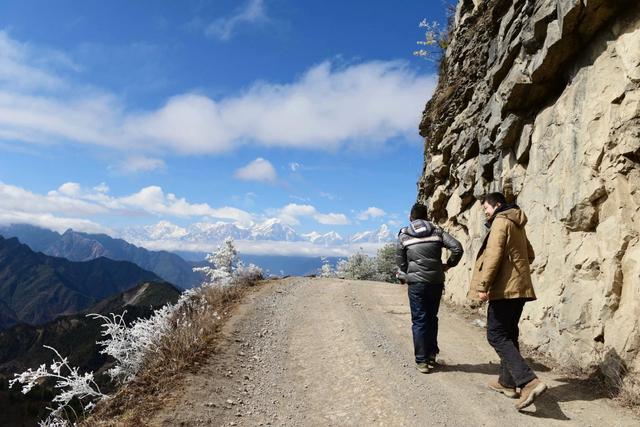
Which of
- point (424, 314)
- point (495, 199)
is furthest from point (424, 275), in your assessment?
point (495, 199)

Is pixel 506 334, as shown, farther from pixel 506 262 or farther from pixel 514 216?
pixel 514 216

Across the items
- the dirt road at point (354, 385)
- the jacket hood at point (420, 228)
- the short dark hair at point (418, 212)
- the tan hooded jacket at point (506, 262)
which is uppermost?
the short dark hair at point (418, 212)

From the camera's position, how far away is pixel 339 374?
7906 millimetres

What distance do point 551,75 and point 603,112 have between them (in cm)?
293

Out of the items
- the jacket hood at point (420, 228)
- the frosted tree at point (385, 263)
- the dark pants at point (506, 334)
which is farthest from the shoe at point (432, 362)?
the frosted tree at point (385, 263)

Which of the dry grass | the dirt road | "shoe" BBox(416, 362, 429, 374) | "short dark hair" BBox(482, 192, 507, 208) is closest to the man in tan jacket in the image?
"short dark hair" BBox(482, 192, 507, 208)

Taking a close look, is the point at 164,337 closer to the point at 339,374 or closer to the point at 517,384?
the point at 339,374

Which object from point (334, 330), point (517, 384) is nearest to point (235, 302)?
point (334, 330)

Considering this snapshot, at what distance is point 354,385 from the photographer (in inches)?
287

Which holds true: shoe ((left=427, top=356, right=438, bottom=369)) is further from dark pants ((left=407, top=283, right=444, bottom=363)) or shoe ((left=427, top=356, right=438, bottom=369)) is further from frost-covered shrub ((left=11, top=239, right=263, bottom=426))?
frost-covered shrub ((left=11, top=239, right=263, bottom=426))

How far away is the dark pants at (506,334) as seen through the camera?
6.40 metres

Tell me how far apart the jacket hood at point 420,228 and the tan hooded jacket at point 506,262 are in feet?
4.70

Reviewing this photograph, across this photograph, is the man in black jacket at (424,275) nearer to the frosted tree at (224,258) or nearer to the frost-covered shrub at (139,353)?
the frost-covered shrub at (139,353)

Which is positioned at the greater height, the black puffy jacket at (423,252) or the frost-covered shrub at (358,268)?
the black puffy jacket at (423,252)
